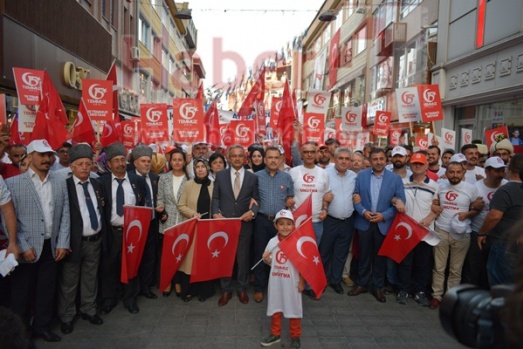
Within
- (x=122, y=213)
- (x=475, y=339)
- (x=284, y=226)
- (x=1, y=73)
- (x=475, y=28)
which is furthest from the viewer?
(x=475, y=28)

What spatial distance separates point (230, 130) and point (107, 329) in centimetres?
683

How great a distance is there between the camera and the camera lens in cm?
123

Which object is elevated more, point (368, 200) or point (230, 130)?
point (230, 130)

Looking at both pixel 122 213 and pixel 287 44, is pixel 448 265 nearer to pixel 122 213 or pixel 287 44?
pixel 122 213

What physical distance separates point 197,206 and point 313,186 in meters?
1.61

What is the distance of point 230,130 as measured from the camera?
10.6m

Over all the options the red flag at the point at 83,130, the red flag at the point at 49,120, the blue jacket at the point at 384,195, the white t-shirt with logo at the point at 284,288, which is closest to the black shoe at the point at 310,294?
the blue jacket at the point at 384,195

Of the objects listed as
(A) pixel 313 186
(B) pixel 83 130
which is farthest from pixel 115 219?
(B) pixel 83 130

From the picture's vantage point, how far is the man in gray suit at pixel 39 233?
3.95m

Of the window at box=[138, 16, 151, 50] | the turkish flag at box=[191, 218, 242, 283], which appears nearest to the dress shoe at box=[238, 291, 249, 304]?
the turkish flag at box=[191, 218, 242, 283]

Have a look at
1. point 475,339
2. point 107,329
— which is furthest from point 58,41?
point 475,339

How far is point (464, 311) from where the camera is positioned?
1.27 m

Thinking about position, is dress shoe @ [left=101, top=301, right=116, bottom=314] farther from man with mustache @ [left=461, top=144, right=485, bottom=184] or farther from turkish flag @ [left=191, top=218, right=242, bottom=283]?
man with mustache @ [left=461, top=144, right=485, bottom=184]

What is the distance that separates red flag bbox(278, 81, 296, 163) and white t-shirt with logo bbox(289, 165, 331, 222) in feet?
8.64
